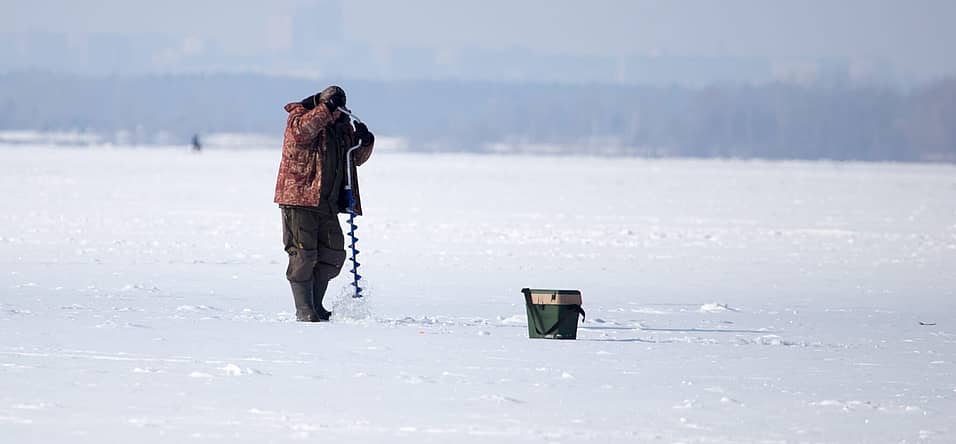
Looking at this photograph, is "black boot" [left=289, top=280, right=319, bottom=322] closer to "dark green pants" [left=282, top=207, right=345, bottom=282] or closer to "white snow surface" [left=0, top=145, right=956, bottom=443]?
"dark green pants" [left=282, top=207, right=345, bottom=282]

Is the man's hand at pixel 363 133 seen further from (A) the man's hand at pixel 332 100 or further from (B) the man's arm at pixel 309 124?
(B) the man's arm at pixel 309 124

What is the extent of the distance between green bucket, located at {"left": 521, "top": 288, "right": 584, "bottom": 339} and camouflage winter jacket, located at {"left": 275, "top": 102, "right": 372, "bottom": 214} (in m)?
1.41

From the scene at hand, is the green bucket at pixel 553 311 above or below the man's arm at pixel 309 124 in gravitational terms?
below

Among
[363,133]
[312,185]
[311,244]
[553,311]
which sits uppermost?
[363,133]

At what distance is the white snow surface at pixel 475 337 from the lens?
630 centimetres

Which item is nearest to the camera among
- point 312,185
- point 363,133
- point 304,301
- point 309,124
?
point 309,124

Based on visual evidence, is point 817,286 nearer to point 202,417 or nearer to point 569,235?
point 569,235

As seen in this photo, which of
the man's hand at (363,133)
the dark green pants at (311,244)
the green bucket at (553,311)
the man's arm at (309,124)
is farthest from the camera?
the man's hand at (363,133)

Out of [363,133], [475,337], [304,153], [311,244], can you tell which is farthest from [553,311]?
[304,153]

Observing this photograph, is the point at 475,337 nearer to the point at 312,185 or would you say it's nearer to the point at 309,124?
the point at 312,185

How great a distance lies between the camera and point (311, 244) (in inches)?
380

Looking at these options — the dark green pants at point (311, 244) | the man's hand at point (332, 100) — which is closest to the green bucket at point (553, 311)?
the dark green pants at point (311, 244)

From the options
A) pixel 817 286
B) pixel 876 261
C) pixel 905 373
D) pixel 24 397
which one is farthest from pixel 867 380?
pixel 876 261

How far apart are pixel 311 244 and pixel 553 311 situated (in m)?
1.54
